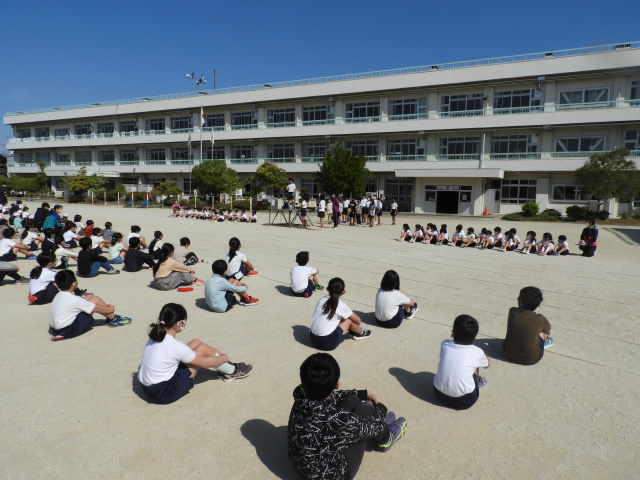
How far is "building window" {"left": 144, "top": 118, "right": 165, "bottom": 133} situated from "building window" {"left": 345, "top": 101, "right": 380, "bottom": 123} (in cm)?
2485

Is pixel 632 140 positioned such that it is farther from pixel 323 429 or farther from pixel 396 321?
pixel 323 429

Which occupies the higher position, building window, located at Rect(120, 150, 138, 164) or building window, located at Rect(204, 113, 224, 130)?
building window, located at Rect(204, 113, 224, 130)

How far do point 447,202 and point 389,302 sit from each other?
3290 centimetres

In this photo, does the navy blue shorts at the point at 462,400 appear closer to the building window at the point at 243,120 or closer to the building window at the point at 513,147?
the building window at the point at 513,147

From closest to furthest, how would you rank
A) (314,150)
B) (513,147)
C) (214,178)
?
(513,147)
(214,178)
(314,150)

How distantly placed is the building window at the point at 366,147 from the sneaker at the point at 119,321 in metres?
36.3

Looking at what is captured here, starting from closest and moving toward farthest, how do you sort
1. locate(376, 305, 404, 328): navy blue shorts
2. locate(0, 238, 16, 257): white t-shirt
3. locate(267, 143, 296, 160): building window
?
locate(376, 305, 404, 328): navy blue shorts → locate(0, 238, 16, 257): white t-shirt → locate(267, 143, 296, 160): building window

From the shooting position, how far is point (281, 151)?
46062 mm

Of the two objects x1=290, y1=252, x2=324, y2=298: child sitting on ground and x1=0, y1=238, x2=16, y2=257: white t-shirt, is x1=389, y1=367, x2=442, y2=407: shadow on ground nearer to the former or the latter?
x1=290, y1=252, x2=324, y2=298: child sitting on ground

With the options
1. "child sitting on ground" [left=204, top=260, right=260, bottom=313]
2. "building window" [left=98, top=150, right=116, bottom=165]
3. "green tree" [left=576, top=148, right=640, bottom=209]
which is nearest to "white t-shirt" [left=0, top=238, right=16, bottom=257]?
"child sitting on ground" [left=204, top=260, right=260, bottom=313]

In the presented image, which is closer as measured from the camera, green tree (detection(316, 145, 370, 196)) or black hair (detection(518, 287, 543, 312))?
black hair (detection(518, 287, 543, 312))

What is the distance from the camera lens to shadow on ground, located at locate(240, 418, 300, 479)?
132 inches

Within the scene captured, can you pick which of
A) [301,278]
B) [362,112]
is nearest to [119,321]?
[301,278]

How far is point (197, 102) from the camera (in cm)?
4897
